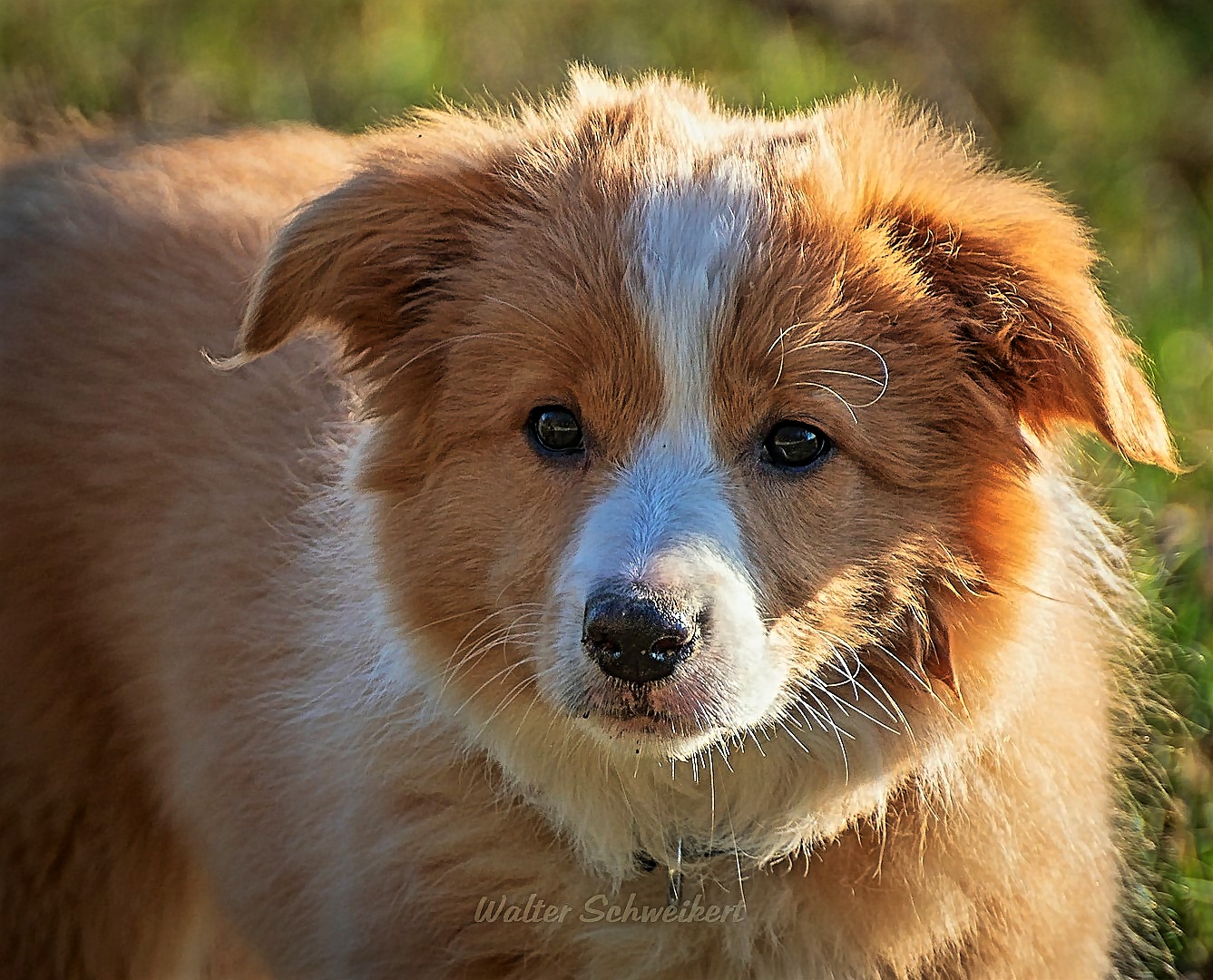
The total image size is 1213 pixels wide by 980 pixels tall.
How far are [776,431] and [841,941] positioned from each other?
3.52 ft

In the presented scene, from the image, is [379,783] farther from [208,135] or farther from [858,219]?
[208,135]

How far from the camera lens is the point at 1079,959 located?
3438 mm

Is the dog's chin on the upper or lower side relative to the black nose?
lower

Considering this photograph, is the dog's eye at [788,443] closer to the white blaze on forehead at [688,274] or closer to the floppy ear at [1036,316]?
the white blaze on forehead at [688,274]

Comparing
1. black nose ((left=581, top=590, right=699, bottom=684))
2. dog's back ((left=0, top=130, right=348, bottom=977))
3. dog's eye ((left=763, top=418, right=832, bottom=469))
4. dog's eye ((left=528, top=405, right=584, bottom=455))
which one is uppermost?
dog's eye ((left=763, top=418, right=832, bottom=469))

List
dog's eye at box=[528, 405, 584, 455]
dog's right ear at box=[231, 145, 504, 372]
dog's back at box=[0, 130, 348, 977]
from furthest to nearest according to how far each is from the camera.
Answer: dog's back at box=[0, 130, 348, 977], dog's right ear at box=[231, 145, 504, 372], dog's eye at box=[528, 405, 584, 455]

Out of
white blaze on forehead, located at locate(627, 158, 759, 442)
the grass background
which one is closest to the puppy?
white blaze on forehead, located at locate(627, 158, 759, 442)

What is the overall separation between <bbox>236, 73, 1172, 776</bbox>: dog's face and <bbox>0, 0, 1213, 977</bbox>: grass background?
3258 mm

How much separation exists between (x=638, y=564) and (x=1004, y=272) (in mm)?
965

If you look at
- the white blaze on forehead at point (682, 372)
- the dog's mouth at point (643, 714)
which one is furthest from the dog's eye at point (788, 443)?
the dog's mouth at point (643, 714)

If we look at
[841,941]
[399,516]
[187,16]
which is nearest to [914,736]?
[841,941]

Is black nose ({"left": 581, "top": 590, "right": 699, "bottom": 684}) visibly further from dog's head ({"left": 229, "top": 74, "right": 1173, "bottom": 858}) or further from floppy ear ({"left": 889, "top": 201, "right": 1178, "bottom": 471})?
floppy ear ({"left": 889, "top": 201, "right": 1178, "bottom": 471})

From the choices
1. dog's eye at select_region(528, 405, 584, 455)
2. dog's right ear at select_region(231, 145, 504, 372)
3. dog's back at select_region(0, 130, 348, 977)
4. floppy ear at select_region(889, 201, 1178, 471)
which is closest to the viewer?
floppy ear at select_region(889, 201, 1178, 471)

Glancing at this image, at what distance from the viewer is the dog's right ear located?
3.25 metres
